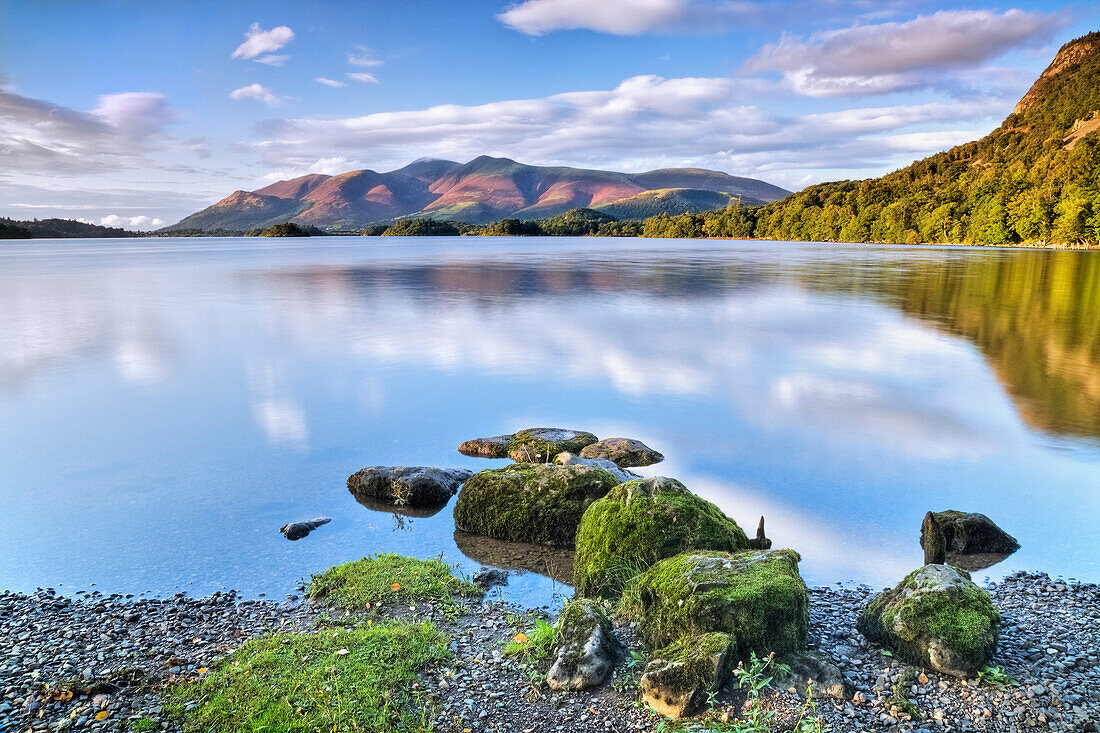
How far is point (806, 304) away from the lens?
3416 centimetres

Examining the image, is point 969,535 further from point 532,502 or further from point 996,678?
point 532,502

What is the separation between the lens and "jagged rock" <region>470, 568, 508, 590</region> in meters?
7.14

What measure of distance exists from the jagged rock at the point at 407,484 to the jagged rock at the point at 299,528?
3.44 feet

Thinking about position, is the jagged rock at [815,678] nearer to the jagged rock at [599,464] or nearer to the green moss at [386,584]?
the green moss at [386,584]

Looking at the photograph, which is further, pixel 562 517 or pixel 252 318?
pixel 252 318

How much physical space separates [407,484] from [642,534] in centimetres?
390

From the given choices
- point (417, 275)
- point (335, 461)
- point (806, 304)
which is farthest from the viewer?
point (417, 275)

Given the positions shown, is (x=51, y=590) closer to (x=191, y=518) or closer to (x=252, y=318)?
(x=191, y=518)

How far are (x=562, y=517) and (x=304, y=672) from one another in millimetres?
3673

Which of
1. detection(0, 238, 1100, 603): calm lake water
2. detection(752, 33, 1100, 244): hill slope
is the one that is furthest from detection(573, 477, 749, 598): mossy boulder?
detection(752, 33, 1100, 244): hill slope

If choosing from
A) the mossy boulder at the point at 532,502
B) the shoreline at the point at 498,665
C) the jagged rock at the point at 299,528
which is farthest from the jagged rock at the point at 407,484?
the shoreline at the point at 498,665

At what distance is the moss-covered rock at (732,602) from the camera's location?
5.19m

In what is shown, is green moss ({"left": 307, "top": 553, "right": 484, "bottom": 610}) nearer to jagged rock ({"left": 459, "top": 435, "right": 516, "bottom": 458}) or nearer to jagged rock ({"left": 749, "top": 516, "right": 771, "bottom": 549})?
jagged rock ({"left": 749, "top": 516, "right": 771, "bottom": 549})

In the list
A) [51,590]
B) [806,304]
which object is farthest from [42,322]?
[806,304]
